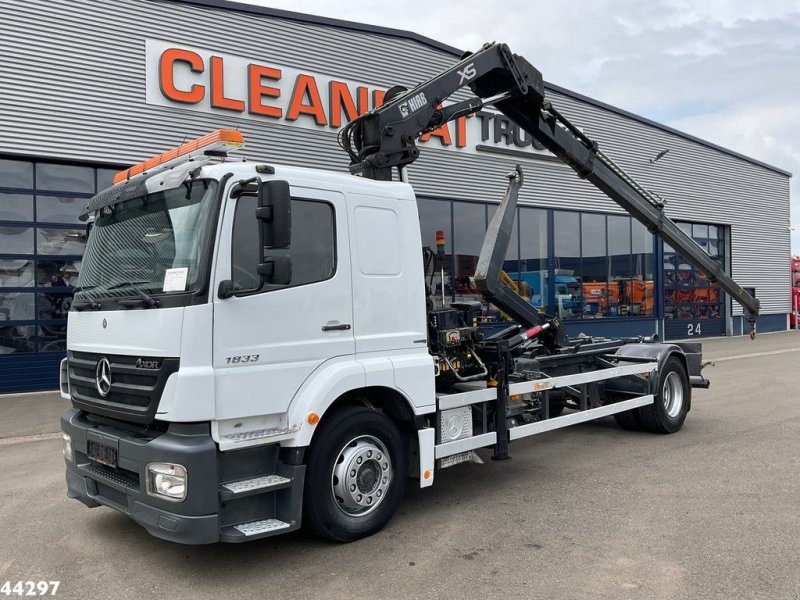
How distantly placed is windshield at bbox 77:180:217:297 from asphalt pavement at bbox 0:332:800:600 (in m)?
1.90

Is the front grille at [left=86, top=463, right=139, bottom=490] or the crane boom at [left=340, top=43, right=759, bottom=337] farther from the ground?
the crane boom at [left=340, top=43, right=759, bottom=337]

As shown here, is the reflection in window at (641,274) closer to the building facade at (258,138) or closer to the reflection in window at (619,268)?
the building facade at (258,138)

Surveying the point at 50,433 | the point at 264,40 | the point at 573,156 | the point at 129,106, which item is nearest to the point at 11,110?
the point at 129,106

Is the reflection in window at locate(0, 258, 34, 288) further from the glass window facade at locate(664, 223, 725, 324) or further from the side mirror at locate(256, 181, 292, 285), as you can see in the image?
the glass window facade at locate(664, 223, 725, 324)

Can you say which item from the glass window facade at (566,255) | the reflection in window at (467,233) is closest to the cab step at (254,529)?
the glass window facade at (566,255)

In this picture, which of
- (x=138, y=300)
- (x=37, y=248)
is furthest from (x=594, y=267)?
(x=138, y=300)

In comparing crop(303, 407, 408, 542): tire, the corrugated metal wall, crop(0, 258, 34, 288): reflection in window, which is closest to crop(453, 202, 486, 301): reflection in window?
the corrugated metal wall

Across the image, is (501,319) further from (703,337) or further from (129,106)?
(703,337)

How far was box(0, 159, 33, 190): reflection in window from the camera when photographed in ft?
39.1

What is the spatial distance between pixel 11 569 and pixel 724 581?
469 centimetres

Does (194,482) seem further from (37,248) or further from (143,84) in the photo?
(143,84)

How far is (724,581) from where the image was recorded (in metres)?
3.99

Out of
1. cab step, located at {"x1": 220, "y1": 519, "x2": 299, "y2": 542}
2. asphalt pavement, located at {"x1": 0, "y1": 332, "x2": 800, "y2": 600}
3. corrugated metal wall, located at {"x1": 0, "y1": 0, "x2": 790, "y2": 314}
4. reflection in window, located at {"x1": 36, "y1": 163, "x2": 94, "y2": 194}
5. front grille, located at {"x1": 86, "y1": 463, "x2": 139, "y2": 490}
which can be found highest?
corrugated metal wall, located at {"x1": 0, "y1": 0, "x2": 790, "y2": 314}

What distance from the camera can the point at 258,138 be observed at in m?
14.4
